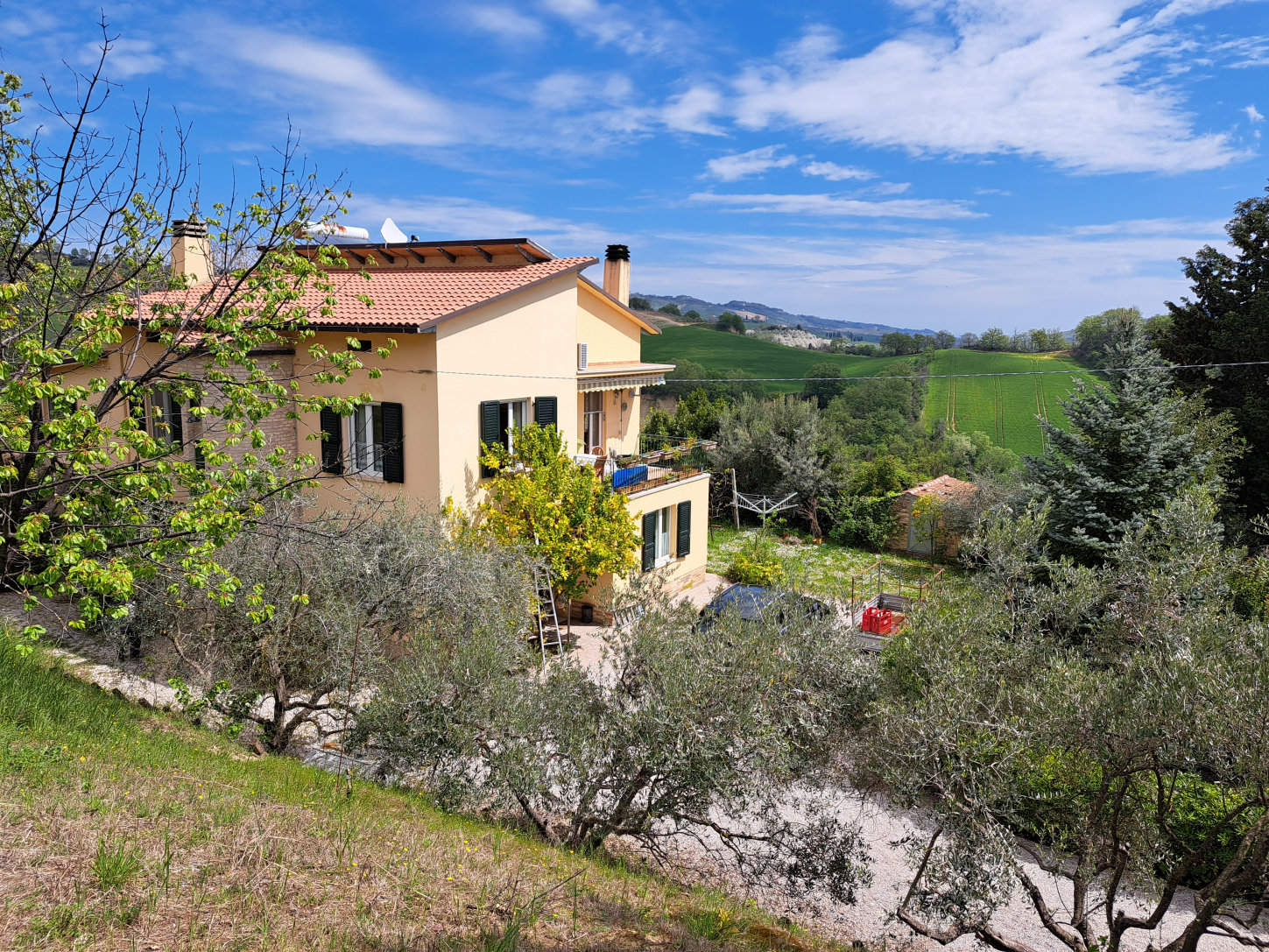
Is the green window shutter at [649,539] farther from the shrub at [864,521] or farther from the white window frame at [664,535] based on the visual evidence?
the shrub at [864,521]

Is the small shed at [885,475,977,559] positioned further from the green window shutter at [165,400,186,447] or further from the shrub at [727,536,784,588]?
the green window shutter at [165,400,186,447]

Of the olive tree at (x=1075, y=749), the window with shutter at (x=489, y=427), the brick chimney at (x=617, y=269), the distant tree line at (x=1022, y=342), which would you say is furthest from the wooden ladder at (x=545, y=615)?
the distant tree line at (x=1022, y=342)

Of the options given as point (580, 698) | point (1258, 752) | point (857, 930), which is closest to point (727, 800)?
point (580, 698)

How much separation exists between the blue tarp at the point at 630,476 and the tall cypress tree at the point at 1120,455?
11527 mm

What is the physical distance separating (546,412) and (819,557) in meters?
Answer: 14.0

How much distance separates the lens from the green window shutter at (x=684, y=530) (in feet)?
75.8

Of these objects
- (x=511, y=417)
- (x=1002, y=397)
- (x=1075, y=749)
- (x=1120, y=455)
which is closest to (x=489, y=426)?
(x=511, y=417)

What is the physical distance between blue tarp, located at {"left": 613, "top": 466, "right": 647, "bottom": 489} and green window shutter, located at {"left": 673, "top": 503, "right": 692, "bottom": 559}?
6.80 ft

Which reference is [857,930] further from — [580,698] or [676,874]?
[580,698]

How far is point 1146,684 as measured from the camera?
263 inches

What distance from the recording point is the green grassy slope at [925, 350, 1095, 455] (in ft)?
202

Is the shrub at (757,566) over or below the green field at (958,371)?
below

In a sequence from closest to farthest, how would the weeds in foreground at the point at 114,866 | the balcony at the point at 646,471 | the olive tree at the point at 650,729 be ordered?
1. the weeds in foreground at the point at 114,866
2. the olive tree at the point at 650,729
3. the balcony at the point at 646,471

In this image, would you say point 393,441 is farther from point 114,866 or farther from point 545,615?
point 114,866
